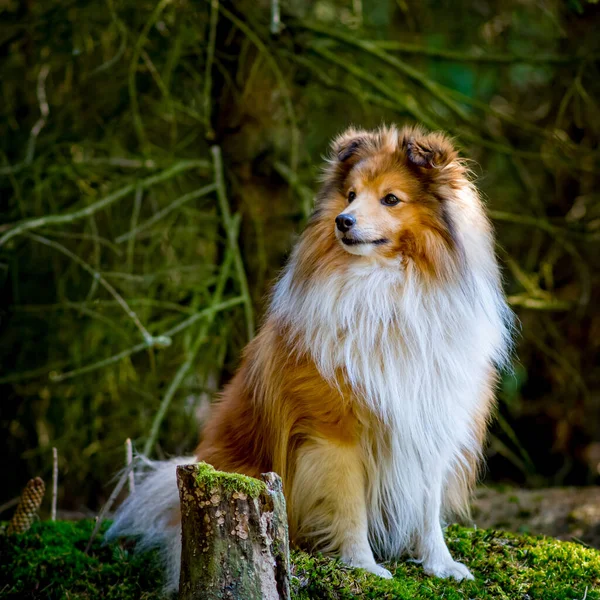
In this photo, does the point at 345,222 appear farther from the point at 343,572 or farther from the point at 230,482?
the point at 343,572

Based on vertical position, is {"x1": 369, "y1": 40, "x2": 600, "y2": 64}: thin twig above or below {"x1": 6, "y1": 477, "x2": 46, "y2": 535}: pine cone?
above

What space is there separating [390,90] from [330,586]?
3.41 metres

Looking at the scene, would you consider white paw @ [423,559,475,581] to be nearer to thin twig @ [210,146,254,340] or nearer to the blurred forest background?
the blurred forest background

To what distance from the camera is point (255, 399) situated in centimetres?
354

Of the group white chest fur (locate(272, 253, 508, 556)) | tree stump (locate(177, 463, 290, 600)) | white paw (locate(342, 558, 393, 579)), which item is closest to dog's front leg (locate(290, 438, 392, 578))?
white paw (locate(342, 558, 393, 579))

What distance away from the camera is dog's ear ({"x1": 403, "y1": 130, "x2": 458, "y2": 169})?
3.45 m

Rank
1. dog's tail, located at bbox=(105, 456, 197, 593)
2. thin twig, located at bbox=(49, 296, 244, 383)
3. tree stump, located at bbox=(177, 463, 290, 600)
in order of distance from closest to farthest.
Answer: tree stump, located at bbox=(177, 463, 290, 600)
dog's tail, located at bbox=(105, 456, 197, 593)
thin twig, located at bbox=(49, 296, 244, 383)

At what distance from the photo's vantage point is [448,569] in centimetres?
338

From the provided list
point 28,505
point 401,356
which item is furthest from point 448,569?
point 28,505

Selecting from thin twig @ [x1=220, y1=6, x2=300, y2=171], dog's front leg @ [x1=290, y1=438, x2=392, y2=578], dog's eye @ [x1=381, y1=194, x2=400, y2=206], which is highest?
thin twig @ [x1=220, y1=6, x2=300, y2=171]

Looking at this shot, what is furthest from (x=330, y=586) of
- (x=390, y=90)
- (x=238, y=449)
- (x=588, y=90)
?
(x=588, y=90)

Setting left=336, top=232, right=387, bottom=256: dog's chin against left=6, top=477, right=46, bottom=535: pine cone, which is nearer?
left=336, top=232, right=387, bottom=256: dog's chin

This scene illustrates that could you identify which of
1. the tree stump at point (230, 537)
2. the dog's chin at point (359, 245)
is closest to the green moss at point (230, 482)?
the tree stump at point (230, 537)

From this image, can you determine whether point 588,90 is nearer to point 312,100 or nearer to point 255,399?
point 312,100
